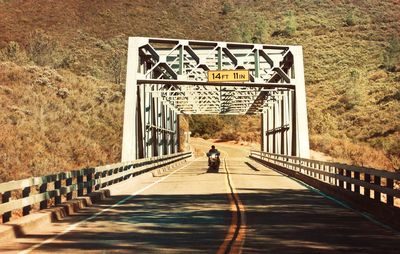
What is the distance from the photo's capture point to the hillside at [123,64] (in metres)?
46.6

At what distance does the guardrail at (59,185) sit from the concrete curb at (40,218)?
249 millimetres

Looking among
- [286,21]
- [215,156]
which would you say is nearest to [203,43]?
[215,156]

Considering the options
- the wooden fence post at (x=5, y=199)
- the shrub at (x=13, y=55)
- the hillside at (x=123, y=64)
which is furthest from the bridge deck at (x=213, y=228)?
the shrub at (x=13, y=55)

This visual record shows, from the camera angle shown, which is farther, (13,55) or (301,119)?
(13,55)

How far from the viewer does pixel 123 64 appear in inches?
4190

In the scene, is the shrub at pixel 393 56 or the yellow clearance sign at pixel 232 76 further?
the shrub at pixel 393 56

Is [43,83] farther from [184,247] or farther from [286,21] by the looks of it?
[286,21]

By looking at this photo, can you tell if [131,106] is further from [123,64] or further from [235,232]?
[123,64]

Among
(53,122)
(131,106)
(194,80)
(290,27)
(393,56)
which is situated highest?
(290,27)

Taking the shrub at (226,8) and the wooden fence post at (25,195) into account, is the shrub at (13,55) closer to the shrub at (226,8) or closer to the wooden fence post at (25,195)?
the wooden fence post at (25,195)

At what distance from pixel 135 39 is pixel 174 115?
32060 millimetres

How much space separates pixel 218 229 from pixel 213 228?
0.18m

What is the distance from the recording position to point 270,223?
1324cm

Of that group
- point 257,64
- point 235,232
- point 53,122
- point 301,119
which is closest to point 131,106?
point 257,64
